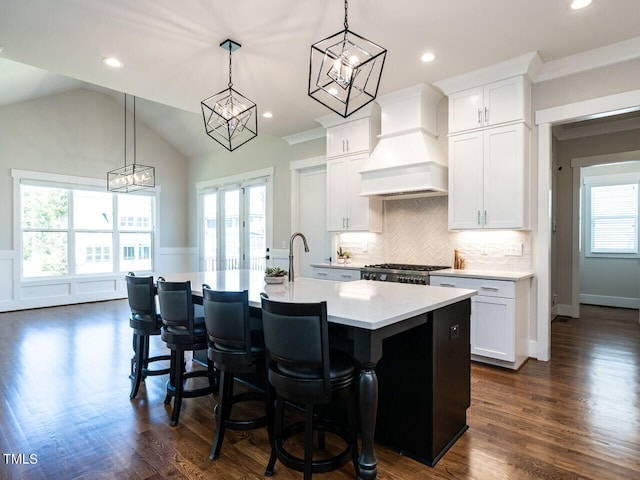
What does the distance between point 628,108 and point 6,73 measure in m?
7.58

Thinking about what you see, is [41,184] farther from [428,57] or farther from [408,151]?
[428,57]

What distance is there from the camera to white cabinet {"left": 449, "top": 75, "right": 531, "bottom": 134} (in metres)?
3.62

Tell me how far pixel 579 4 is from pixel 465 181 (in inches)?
67.3

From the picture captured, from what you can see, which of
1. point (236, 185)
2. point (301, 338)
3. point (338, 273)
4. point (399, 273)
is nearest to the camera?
point (301, 338)

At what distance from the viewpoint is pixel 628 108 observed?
3.36 meters

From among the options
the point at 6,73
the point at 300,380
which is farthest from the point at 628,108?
the point at 6,73

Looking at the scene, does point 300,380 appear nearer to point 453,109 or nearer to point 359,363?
point 359,363

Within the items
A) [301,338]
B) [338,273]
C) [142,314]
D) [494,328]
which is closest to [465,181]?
[494,328]

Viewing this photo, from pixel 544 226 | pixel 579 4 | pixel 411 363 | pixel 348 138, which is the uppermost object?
pixel 579 4

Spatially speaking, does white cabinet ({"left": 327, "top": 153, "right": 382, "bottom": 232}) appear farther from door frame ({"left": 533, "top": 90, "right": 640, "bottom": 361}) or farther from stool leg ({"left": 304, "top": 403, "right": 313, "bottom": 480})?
stool leg ({"left": 304, "top": 403, "right": 313, "bottom": 480})

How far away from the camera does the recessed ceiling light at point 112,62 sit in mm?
3537

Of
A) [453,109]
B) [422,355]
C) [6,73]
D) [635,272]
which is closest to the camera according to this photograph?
[422,355]

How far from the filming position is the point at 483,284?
3564mm

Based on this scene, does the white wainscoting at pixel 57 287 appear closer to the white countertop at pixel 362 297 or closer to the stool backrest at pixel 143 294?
the stool backrest at pixel 143 294
